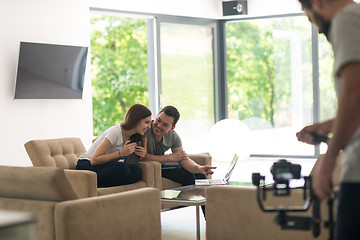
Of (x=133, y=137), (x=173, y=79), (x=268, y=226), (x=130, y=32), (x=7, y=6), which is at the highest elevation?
(x=130, y=32)

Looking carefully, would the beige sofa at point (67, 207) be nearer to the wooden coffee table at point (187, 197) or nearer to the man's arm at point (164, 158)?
the wooden coffee table at point (187, 197)

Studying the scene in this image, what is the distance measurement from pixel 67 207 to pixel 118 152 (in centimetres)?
201

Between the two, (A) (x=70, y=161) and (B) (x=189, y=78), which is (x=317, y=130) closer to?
(A) (x=70, y=161)

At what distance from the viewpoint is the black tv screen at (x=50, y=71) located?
7.19m

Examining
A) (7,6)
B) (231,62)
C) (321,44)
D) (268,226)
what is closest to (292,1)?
(321,44)

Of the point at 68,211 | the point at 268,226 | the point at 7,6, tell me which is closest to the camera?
the point at 68,211

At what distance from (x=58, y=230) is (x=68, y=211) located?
0.38 feet

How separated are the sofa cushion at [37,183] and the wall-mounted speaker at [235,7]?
7.13 metres

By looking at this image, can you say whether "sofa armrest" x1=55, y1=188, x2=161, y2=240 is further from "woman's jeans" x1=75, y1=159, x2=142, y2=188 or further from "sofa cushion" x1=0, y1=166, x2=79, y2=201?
"woman's jeans" x1=75, y1=159, x2=142, y2=188

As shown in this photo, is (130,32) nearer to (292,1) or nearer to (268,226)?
(292,1)

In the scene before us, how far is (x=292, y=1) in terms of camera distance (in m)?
9.90

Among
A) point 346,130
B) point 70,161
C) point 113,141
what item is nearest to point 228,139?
point 70,161

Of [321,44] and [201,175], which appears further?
[321,44]

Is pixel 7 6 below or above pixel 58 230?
above
